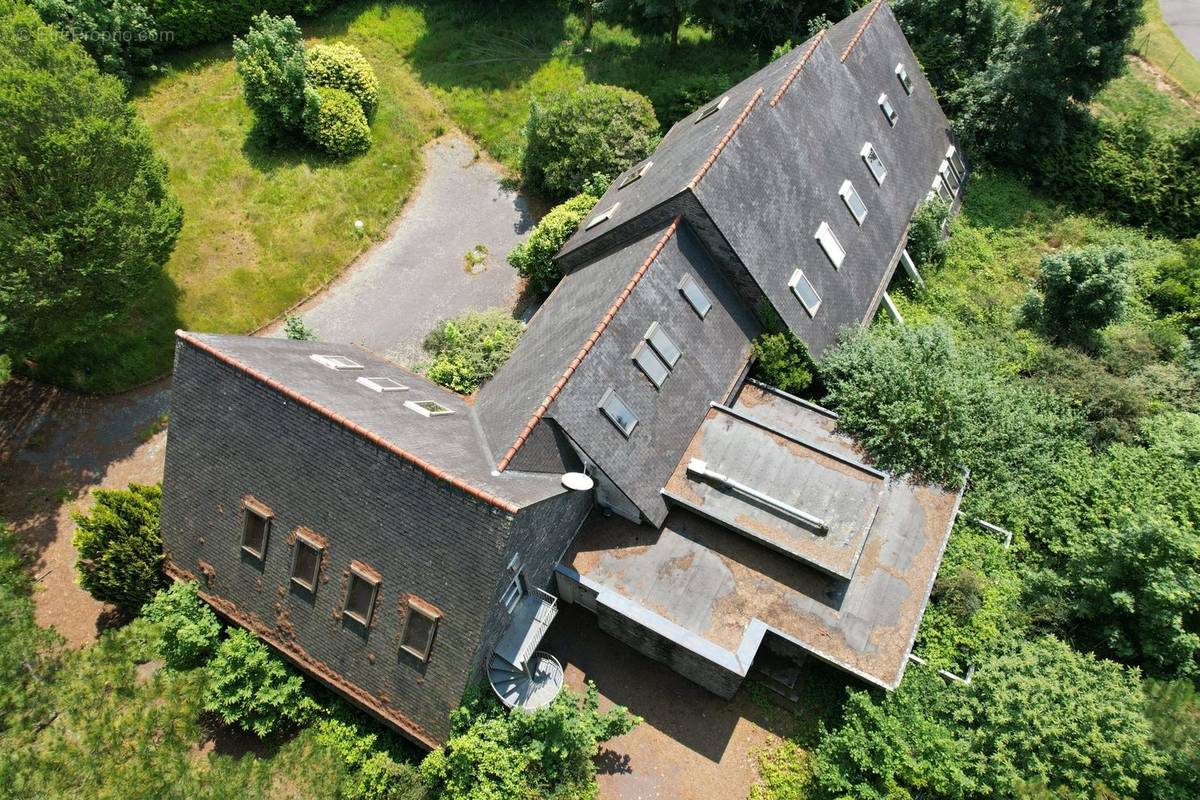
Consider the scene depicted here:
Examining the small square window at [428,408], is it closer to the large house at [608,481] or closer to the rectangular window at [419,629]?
the large house at [608,481]

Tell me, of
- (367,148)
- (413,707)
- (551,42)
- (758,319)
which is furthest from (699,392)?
(551,42)

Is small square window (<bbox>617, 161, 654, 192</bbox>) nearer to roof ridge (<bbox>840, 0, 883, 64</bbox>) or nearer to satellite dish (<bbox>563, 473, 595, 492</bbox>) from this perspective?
roof ridge (<bbox>840, 0, 883, 64</bbox>)

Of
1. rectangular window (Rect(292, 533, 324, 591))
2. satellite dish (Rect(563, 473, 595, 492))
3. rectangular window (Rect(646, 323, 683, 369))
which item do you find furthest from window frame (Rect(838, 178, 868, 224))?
rectangular window (Rect(292, 533, 324, 591))

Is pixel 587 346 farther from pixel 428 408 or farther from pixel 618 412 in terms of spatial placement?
pixel 428 408

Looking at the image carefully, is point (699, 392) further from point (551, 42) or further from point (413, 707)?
point (551, 42)

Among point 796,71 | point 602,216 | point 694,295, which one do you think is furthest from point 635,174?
point 694,295
